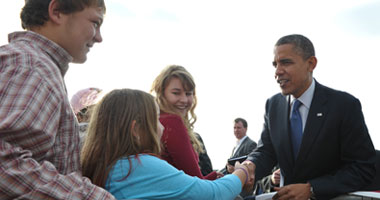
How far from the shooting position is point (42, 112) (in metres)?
1.23

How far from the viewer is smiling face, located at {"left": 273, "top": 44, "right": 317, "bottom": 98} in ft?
10.8

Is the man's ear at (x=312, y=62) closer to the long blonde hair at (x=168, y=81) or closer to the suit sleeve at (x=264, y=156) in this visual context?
the suit sleeve at (x=264, y=156)

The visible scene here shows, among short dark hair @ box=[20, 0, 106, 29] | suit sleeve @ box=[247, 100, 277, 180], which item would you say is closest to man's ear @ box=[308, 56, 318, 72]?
suit sleeve @ box=[247, 100, 277, 180]

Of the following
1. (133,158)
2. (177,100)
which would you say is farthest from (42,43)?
(177,100)

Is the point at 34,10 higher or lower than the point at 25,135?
higher

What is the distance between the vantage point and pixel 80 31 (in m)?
1.59

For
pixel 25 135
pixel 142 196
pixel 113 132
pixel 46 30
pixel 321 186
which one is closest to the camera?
pixel 25 135

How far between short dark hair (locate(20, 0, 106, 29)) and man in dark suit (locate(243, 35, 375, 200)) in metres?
2.19

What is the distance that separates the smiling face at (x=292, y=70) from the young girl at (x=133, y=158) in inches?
64.0

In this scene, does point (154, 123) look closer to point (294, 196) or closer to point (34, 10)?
point (34, 10)

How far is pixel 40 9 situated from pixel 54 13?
7 cm

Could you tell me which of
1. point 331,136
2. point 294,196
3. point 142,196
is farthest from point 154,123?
point 331,136

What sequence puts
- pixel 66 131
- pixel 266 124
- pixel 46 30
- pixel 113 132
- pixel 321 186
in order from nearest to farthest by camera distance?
1. pixel 66 131
2. pixel 46 30
3. pixel 113 132
4. pixel 321 186
5. pixel 266 124

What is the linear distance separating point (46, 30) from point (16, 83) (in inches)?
16.7
